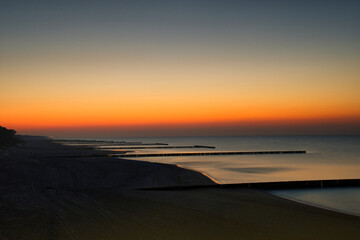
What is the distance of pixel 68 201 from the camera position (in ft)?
54.8

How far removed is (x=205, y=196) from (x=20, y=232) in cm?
1109

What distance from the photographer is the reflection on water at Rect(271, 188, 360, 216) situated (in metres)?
20.9

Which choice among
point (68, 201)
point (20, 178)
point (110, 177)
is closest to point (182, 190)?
point (68, 201)

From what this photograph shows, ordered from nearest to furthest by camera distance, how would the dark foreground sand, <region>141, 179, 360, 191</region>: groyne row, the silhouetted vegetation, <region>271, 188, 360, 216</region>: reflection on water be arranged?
the dark foreground sand
<region>271, 188, 360, 216</region>: reflection on water
<region>141, 179, 360, 191</region>: groyne row
the silhouetted vegetation

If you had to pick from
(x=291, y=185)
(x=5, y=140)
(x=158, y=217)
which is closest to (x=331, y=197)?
(x=291, y=185)

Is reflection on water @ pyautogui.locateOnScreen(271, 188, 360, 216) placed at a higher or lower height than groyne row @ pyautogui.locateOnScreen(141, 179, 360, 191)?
lower

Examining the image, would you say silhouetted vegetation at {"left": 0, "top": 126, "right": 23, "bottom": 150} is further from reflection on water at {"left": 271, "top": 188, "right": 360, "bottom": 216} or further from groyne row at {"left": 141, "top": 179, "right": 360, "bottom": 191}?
reflection on water at {"left": 271, "top": 188, "right": 360, "bottom": 216}

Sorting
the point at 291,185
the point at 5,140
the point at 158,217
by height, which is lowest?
the point at 291,185

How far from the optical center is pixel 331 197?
23.8 m

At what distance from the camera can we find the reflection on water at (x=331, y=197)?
68.5 ft

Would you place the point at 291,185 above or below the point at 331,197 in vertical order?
above

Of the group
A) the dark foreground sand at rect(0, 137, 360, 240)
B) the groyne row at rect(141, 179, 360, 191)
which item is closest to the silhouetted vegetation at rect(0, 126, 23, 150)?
the dark foreground sand at rect(0, 137, 360, 240)

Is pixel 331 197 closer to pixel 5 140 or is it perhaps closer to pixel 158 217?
pixel 158 217

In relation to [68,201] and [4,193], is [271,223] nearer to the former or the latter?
[68,201]
